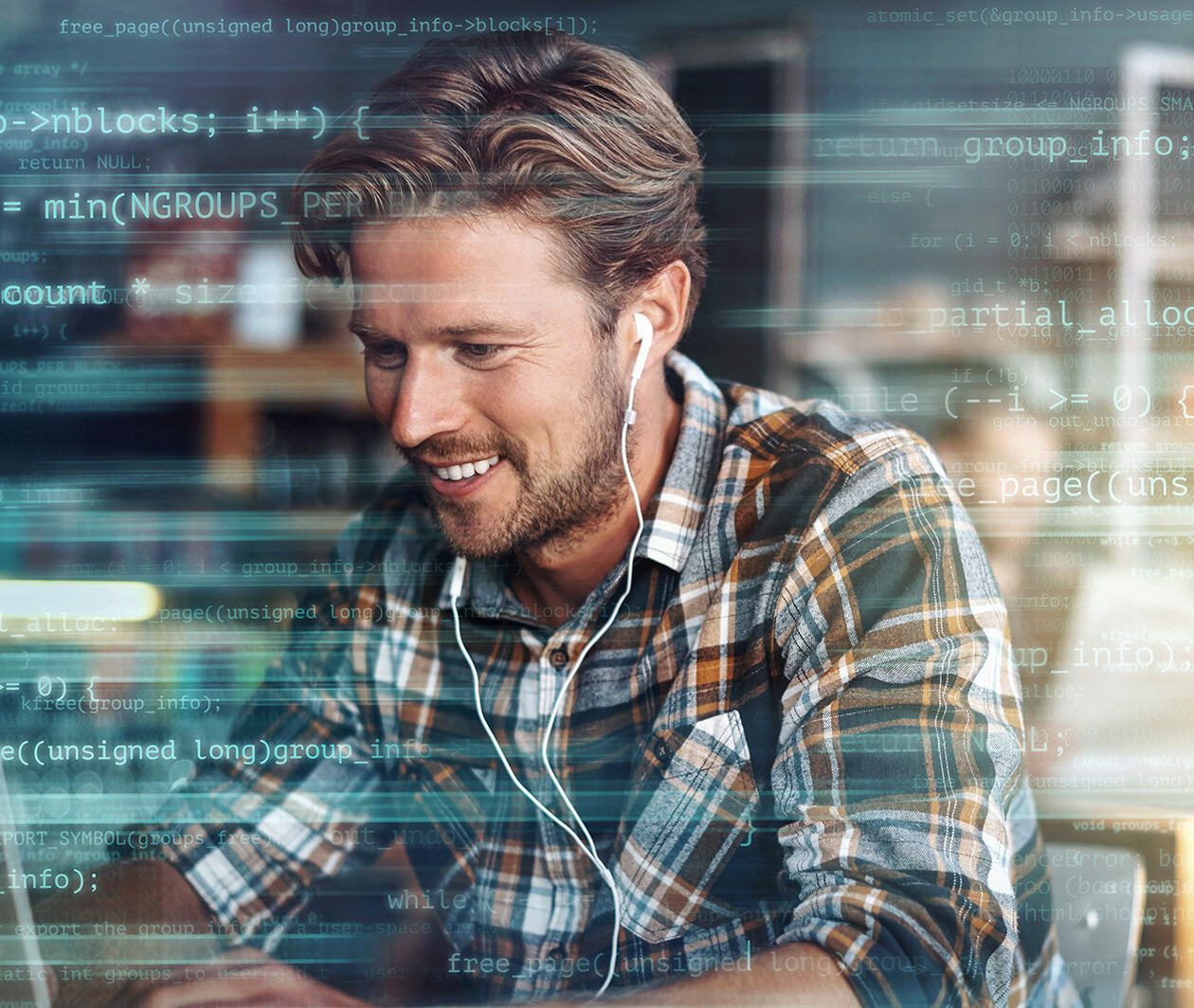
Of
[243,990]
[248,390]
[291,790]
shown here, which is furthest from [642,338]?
[243,990]

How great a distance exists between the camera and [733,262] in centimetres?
105

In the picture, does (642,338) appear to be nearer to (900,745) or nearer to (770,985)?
(900,745)

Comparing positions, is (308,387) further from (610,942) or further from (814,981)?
(814,981)

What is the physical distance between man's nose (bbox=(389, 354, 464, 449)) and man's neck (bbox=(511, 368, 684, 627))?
22cm

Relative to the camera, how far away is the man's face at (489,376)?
2.98ft

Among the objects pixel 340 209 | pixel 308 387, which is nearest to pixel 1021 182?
pixel 340 209

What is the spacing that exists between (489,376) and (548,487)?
0.15 metres

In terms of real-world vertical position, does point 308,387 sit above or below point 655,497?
above

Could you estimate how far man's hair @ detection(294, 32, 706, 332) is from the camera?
0.89 meters

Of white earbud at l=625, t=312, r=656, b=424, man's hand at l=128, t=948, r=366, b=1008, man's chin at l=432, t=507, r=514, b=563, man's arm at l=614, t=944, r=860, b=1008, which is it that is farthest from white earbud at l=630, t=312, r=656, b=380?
man's hand at l=128, t=948, r=366, b=1008

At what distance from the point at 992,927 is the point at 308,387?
1.09 metres

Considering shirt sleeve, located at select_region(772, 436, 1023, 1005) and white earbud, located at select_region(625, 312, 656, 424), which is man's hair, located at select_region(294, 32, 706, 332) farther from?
shirt sleeve, located at select_region(772, 436, 1023, 1005)

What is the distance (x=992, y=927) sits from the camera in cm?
79

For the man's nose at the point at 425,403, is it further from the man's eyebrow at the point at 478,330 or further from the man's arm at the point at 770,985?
the man's arm at the point at 770,985
